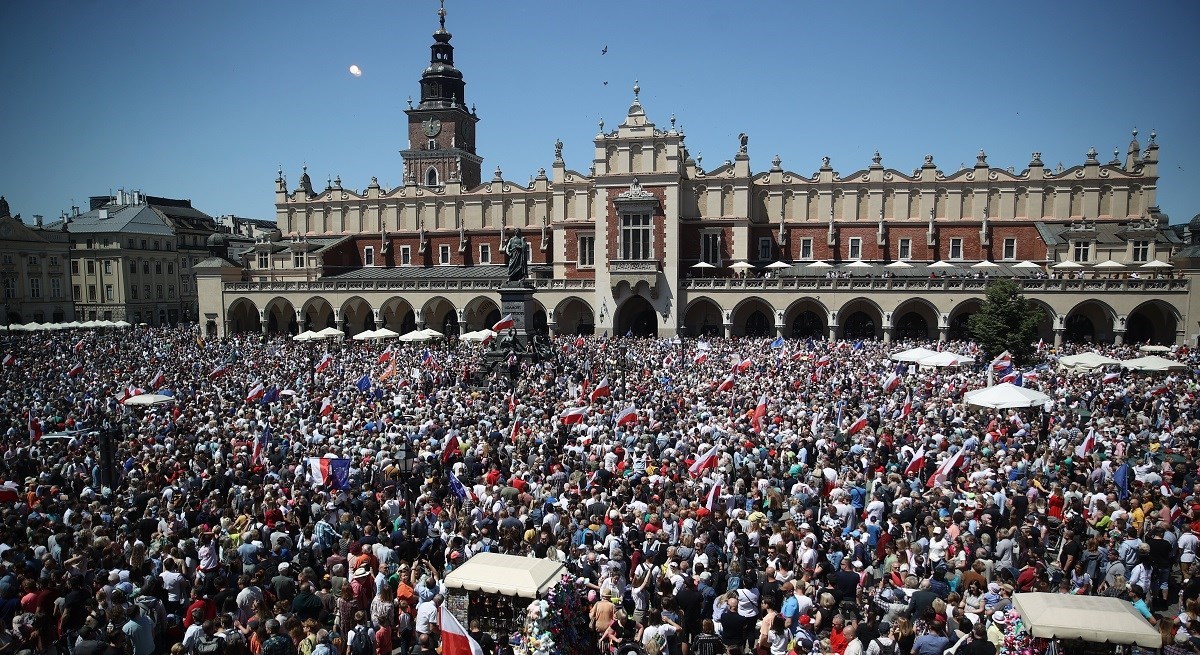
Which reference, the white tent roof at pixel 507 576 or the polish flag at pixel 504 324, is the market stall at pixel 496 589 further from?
the polish flag at pixel 504 324

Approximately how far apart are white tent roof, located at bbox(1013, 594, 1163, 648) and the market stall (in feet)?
16.8

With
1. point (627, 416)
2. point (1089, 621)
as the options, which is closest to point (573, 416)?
point (627, 416)

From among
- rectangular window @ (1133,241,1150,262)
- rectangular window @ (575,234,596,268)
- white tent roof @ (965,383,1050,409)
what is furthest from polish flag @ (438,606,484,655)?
rectangular window @ (1133,241,1150,262)

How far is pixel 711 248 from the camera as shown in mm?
47938

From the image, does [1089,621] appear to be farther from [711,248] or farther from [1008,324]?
[711,248]

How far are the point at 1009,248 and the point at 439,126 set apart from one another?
5101 cm

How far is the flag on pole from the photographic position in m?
13.5

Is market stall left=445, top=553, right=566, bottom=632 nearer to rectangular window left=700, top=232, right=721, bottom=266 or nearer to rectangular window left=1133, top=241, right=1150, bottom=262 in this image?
rectangular window left=700, top=232, right=721, bottom=266

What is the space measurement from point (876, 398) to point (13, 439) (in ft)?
78.5

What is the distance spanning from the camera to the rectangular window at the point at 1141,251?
4097cm

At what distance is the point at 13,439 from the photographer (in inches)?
693

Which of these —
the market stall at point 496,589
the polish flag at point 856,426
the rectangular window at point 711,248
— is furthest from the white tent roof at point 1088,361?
the market stall at point 496,589

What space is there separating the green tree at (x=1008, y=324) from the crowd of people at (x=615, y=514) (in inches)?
315

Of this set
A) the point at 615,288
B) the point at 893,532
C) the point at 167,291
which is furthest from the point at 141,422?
the point at 167,291
